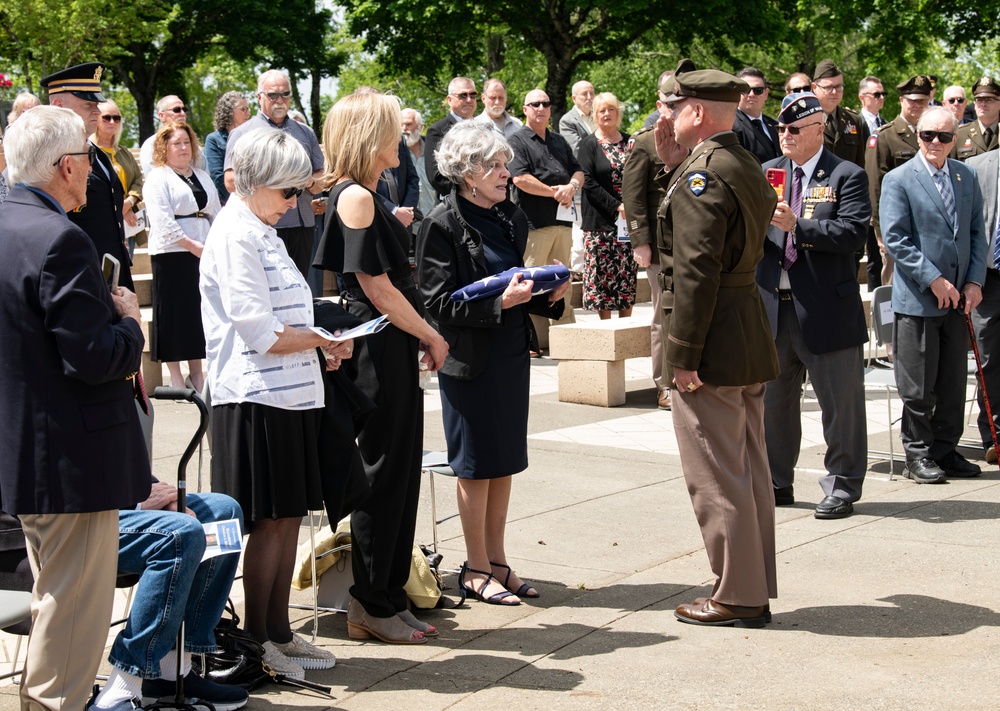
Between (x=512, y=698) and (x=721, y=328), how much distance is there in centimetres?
172

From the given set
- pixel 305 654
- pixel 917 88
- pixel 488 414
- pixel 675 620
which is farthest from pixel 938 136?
pixel 917 88

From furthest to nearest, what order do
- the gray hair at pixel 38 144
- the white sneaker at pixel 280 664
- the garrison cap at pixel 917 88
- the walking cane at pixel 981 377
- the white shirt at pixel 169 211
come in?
the garrison cap at pixel 917 88 → the white shirt at pixel 169 211 → the walking cane at pixel 981 377 → the white sneaker at pixel 280 664 → the gray hair at pixel 38 144

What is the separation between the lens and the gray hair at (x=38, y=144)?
3.69m

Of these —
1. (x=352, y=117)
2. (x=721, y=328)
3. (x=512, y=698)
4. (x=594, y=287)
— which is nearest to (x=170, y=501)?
(x=512, y=698)

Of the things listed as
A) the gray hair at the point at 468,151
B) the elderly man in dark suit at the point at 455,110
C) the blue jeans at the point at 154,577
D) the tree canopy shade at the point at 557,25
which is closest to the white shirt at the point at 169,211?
the elderly man in dark suit at the point at 455,110

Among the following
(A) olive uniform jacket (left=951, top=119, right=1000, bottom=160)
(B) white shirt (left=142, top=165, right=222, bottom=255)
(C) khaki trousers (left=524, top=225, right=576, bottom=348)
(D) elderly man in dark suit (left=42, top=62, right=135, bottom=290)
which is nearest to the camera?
(D) elderly man in dark suit (left=42, top=62, right=135, bottom=290)

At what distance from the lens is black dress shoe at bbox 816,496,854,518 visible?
6863 millimetres

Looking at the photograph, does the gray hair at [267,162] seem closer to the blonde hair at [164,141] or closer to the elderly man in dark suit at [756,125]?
the blonde hair at [164,141]

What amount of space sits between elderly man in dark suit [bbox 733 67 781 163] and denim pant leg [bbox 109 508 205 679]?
23.8 ft

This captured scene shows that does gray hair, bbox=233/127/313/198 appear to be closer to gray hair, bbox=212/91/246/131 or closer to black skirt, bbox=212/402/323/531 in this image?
black skirt, bbox=212/402/323/531

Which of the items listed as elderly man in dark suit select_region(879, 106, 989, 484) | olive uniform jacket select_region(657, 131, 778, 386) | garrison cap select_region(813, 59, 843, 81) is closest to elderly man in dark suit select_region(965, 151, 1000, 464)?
elderly man in dark suit select_region(879, 106, 989, 484)

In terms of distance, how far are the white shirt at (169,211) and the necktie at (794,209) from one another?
4.24 metres

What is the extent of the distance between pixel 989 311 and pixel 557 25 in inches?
1486

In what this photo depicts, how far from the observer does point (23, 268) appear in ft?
11.7
